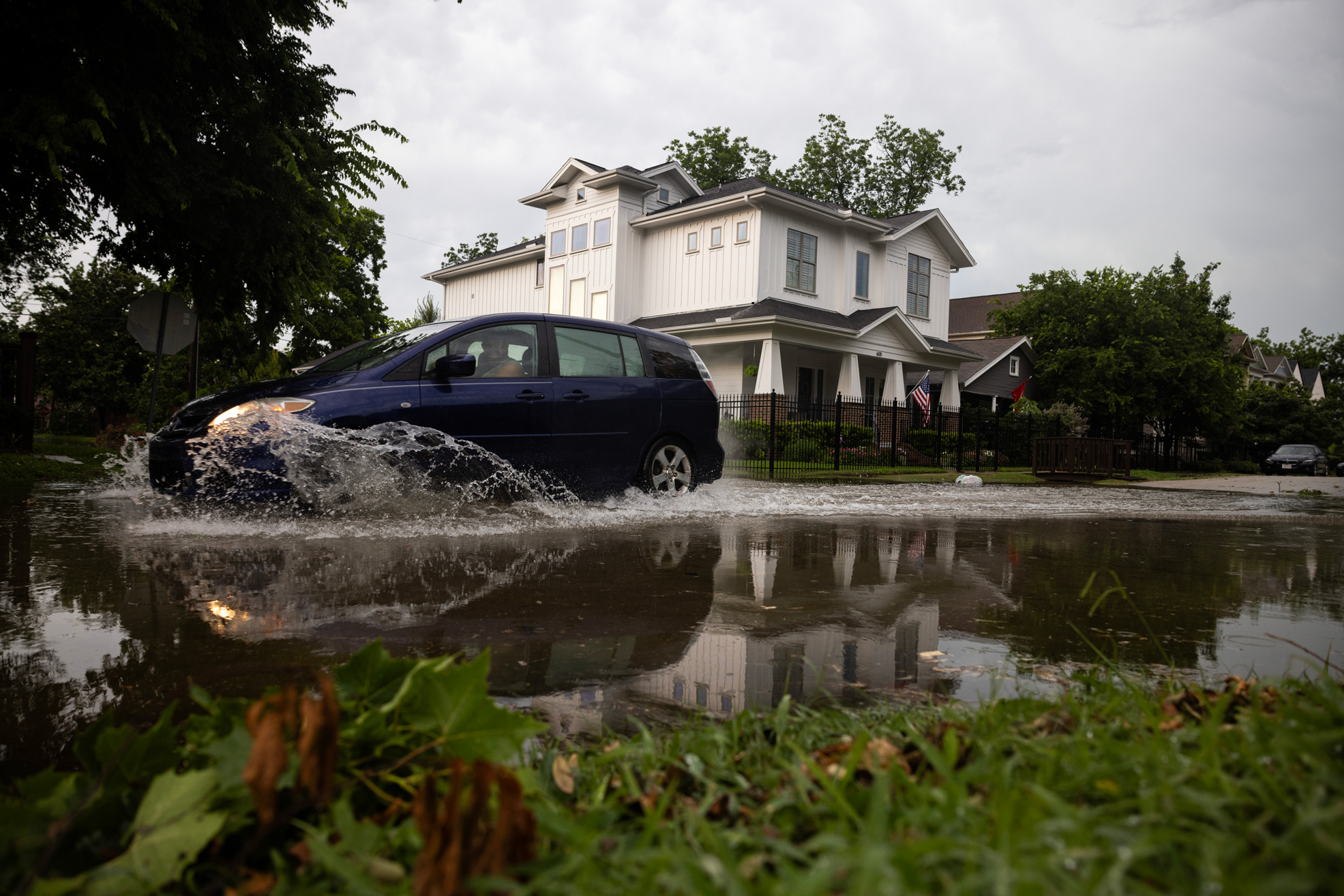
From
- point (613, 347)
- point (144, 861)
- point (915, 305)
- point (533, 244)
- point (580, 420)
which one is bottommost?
point (144, 861)

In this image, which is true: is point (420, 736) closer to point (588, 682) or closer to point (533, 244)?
point (588, 682)

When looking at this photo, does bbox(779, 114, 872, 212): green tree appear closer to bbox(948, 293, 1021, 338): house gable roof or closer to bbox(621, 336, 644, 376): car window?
bbox(948, 293, 1021, 338): house gable roof

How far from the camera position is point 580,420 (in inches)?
305

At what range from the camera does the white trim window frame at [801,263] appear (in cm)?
2762

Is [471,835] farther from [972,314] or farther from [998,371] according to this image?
[972,314]

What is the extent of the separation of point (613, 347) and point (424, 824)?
7.38 m

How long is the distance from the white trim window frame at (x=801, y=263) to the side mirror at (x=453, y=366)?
2170 centimetres

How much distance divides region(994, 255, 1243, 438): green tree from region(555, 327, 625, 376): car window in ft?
100

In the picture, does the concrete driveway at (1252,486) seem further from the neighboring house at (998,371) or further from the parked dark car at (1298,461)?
the parked dark car at (1298,461)

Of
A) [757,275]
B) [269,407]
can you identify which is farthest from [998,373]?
[269,407]

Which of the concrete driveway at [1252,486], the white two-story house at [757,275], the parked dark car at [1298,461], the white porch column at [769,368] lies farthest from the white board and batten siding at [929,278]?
the parked dark car at [1298,461]

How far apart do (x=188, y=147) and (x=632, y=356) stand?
5127 millimetres

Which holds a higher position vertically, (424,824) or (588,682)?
(424,824)

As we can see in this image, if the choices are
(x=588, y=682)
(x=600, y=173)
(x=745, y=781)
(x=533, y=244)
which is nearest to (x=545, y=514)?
(x=588, y=682)
